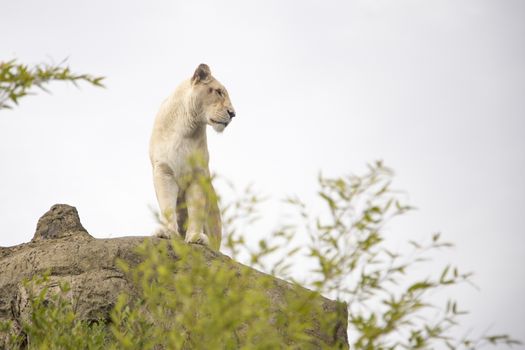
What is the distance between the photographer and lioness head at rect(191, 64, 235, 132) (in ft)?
27.7

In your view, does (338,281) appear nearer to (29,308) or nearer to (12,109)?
(12,109)

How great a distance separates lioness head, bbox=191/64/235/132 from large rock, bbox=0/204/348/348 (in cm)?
167

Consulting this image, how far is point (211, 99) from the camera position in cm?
853

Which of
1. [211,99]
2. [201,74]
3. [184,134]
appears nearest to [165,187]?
[184,134]

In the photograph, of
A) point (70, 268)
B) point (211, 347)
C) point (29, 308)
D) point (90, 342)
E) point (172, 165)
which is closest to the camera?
point (211, 347)

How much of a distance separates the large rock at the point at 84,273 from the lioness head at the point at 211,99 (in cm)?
167

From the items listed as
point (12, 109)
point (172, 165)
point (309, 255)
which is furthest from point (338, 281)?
point (172, 165)

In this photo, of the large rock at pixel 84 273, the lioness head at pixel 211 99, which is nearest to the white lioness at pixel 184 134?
the lioness head at pixel 211 99

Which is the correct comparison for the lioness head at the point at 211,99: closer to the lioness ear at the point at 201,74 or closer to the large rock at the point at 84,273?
the lioness ear at the point at 201,74

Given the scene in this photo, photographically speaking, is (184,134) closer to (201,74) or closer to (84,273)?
(201,74)

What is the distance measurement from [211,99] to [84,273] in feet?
8.45

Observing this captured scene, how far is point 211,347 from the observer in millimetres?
3104

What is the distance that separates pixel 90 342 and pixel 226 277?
6.85 ft

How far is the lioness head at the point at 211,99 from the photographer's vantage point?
8453 millimetres
